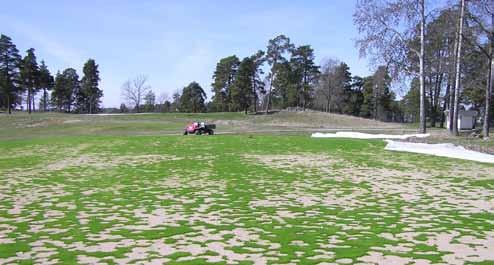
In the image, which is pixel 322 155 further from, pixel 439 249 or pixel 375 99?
pixel 375 99

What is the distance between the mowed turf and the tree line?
251ft

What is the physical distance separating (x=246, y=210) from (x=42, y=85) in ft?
325

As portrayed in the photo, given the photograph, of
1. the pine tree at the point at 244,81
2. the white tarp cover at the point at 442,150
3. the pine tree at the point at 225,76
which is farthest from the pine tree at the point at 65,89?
the white tarp cover at the point at 442,150

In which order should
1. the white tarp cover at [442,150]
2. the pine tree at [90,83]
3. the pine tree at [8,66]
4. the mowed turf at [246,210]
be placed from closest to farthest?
the mowed turf at [246,210]
the white tarp cover at [442,150]
the pine tree at [8,66]
the pine tree at [90,83]

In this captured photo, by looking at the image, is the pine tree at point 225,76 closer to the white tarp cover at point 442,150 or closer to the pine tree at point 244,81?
the pine tree at point 244,81

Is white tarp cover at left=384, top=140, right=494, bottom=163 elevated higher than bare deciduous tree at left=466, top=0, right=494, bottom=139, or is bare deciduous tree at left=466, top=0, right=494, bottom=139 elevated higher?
bare deciduous tree at left=466, top=0, right=494, bottom=139

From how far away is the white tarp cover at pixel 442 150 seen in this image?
2227 cm

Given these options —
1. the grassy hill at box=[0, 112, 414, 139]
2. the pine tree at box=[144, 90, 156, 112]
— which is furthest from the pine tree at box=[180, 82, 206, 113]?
the grassy hill at box=[0, 112, 414, 139]

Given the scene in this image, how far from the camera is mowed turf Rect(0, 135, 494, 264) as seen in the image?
22.2 feet

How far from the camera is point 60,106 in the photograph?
380ft

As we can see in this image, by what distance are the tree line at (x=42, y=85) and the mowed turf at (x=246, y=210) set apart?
76604 millimetres

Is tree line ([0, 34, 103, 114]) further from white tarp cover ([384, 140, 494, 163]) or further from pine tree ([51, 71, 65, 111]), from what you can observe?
white tarp cover ([384, 140, 494, 163])

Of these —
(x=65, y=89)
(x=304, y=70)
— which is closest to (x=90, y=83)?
(x=65, y=89)

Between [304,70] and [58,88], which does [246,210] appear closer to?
[304,70]
